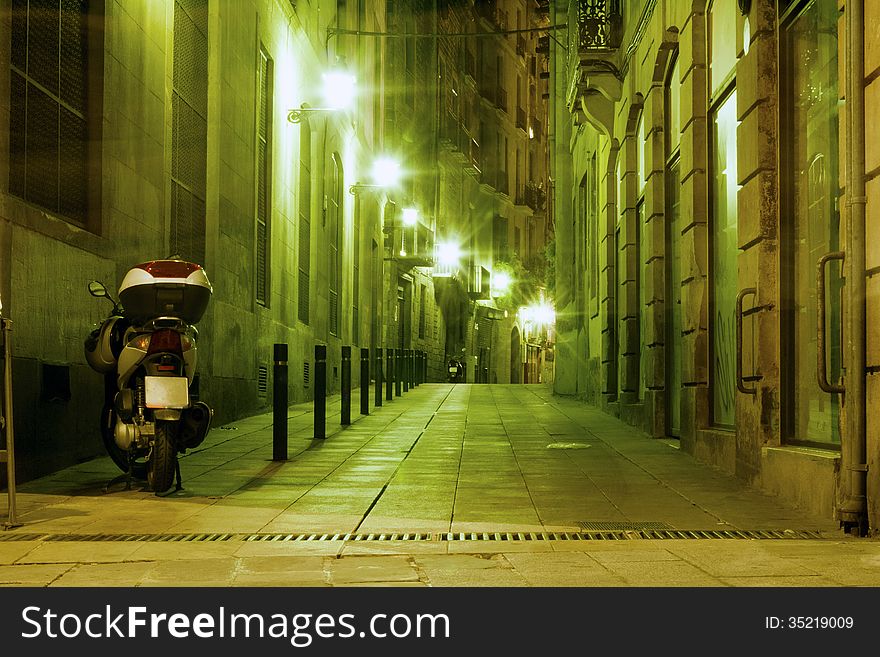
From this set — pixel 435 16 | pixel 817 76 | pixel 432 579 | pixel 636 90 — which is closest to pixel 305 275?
pixel 636 90

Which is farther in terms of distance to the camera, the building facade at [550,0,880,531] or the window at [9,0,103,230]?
the window at [9,0,103,230]

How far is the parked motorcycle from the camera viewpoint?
7.98m

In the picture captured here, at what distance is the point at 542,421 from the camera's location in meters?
16.4

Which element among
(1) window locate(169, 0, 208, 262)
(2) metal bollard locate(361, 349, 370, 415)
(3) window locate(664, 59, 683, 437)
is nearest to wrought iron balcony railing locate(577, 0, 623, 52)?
(3) window locate(664, 59, 683, 437)

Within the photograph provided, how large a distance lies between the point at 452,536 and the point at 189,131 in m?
8.95

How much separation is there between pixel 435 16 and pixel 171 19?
29.6m

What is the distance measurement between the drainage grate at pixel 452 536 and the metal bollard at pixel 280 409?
13.0 feet

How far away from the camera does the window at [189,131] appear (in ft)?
44.7

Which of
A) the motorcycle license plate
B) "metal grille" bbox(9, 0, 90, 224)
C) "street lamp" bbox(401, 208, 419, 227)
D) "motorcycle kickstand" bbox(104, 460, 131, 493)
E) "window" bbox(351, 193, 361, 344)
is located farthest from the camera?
"street lamp" bbox(401, 208, 419, 227)

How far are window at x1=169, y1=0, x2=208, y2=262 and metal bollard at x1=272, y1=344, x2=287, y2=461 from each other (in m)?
2.97

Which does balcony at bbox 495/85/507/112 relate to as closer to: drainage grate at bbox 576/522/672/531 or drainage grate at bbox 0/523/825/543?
drainage grate at bbox 576/522/672/531

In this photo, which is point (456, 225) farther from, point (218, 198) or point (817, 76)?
point (817, 76)

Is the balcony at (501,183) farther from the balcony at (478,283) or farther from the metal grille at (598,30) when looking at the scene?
the metal grille at (598,30)

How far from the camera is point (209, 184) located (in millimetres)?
14945
